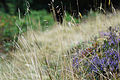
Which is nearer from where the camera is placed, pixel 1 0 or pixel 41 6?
pixel 41 6

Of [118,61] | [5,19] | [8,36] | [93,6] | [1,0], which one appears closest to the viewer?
[118,61]

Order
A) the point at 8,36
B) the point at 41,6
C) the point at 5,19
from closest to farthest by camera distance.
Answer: the point at 8,36, the point at 5,19, the point at 41,6

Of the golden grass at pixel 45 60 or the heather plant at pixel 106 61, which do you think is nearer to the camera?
the golden grass at pixel 45 60

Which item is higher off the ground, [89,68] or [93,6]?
[93,6]

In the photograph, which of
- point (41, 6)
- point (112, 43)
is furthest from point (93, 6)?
point (41, 6)

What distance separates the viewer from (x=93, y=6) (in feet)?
7.25

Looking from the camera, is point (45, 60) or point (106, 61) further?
point (106, 61)

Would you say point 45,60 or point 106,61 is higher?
point 45,60

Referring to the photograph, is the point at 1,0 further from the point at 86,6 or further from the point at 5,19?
the point at 86,6

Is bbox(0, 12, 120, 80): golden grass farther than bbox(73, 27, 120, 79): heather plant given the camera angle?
No

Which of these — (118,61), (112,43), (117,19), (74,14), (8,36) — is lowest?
(8,36)

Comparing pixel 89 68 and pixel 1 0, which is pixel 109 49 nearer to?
pixel 89 68

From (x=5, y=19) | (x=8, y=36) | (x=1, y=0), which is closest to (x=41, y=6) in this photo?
(x=1, y=0)

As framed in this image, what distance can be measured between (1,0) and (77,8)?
17.7 m
